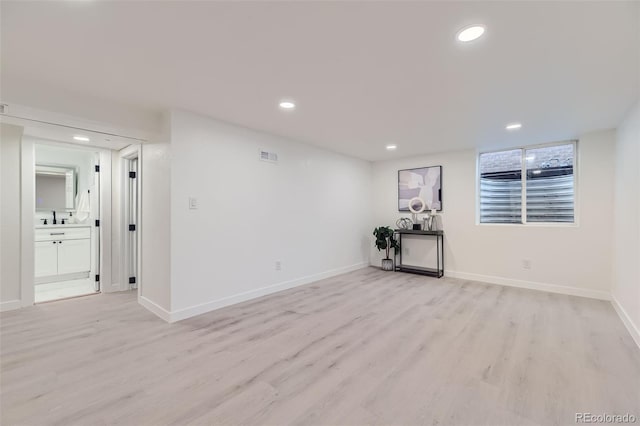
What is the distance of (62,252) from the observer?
4672mm

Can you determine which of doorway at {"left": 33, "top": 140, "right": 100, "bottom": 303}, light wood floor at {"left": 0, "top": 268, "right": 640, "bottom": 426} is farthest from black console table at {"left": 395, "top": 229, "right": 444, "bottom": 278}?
doorway at {"left": 33, "top": 140, "right": 100, "bottom": 303}

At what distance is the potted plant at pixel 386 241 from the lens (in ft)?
18.0

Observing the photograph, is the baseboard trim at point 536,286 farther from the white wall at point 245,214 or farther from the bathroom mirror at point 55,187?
the bathroom mirror at point 55,187

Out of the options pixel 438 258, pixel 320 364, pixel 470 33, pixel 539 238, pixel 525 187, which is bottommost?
pixel 320 364

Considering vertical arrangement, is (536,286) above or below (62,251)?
below

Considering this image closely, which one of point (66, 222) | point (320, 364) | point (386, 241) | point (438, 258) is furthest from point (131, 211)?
point (438, 258)

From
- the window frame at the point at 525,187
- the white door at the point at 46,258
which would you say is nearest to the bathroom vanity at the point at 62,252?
the white door at the point at 46,258

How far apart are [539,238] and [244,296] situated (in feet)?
14.7

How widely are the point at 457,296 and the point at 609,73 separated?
285 centimetres

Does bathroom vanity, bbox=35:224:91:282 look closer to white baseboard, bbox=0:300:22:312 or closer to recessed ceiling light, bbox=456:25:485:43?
white baseboard, bbox=0:300:22:312

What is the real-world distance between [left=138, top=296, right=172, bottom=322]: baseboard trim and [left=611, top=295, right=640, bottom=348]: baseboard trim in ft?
14.8

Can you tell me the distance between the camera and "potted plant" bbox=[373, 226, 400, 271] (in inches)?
216

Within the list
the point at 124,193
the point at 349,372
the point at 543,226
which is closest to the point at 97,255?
the point at 124,193

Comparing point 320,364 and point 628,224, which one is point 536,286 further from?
point 320,364
